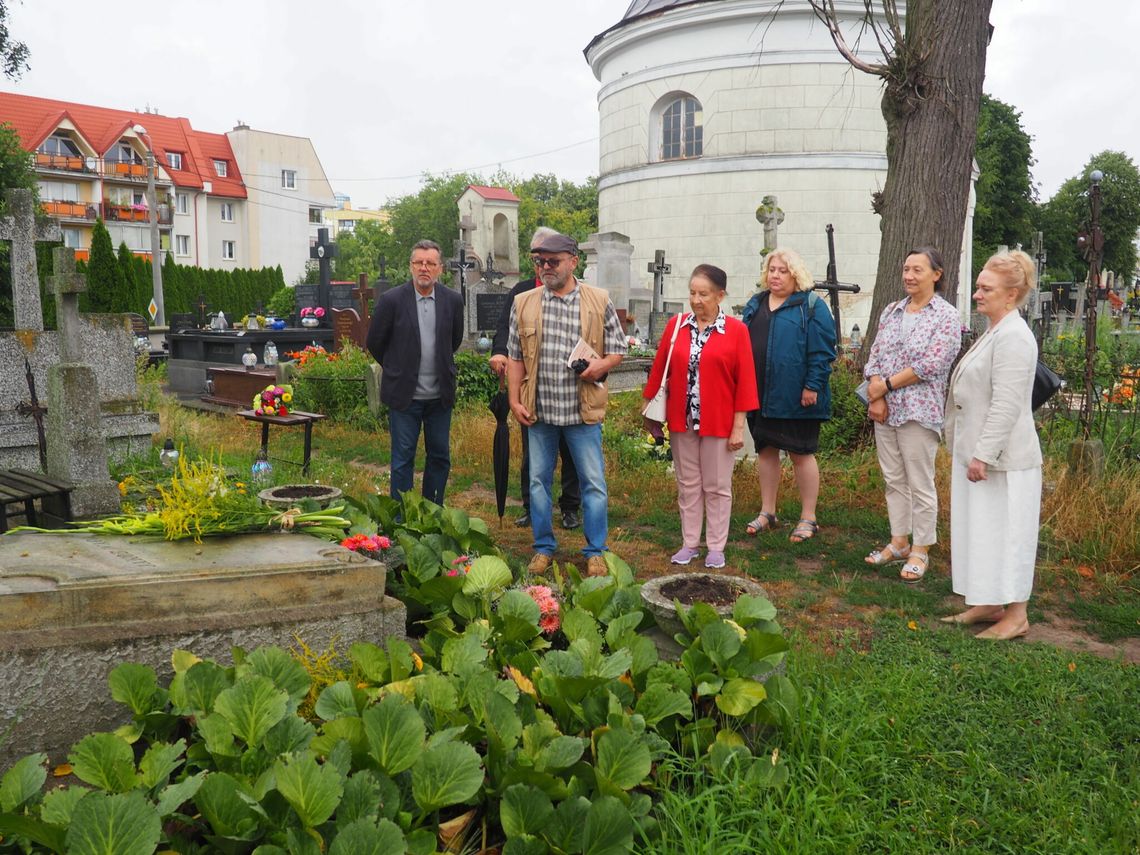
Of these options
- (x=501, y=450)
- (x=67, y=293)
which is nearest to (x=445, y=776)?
(x=501, y=450)

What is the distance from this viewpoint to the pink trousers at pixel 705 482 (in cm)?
519

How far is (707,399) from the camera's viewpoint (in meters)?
5.11

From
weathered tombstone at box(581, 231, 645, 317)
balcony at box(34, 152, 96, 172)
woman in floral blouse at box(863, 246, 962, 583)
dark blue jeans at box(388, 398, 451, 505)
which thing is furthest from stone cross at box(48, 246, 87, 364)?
balcony at box(34, 152, 96, 172)

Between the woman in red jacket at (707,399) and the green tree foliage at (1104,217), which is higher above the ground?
the green tree foliage at (1104,217)

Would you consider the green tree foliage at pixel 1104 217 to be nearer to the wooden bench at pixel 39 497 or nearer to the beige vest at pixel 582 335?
the beige vest at pixel 582 335

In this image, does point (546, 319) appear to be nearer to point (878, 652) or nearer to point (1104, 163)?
point (878, 652)

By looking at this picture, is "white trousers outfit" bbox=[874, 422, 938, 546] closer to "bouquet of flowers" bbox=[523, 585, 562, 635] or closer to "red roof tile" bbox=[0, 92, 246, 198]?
"bouquet of flowers" bbox=[523, 585, 562, 635]

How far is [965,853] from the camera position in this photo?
2521 mm

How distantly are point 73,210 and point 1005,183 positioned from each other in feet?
143

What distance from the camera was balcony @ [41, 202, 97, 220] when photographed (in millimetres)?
42375

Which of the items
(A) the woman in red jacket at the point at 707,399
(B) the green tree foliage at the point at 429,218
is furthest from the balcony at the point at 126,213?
(A) the woman in red jacket at the point at 707,399

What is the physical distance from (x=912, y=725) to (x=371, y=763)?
1889 millimetres

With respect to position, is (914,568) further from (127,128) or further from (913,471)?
(127,128)

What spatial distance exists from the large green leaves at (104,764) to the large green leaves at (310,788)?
45 centimetres
